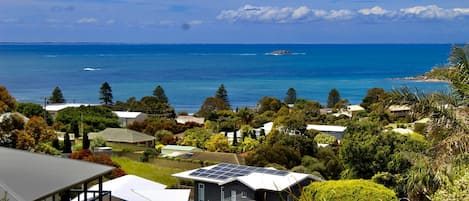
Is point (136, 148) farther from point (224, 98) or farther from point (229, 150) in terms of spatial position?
point (224, 98)

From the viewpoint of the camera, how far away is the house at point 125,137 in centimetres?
3616

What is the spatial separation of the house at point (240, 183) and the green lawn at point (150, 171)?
4.93 metres

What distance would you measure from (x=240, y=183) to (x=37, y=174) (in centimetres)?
942

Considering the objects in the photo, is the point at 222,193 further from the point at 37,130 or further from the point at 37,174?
the point at 37,130

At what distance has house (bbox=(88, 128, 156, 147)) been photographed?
3616cm

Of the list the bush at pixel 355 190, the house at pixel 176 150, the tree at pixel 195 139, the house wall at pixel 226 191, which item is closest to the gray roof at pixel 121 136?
the tree at pixel 195 139

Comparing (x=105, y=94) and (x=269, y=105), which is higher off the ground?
(x=105, y=94)

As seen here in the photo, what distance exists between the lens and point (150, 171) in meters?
25.6

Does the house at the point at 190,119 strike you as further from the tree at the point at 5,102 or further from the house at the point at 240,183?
the house at the point at 240,183

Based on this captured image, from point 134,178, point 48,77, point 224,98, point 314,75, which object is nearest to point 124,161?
point 134,178

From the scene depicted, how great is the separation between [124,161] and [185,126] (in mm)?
15739

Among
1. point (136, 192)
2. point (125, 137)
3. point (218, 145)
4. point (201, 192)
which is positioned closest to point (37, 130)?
point (125, 137)

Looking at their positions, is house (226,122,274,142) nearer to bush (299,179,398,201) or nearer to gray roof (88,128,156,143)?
gray roof (88,128,156,143)

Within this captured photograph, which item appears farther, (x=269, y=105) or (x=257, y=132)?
(x=269, y=105)
